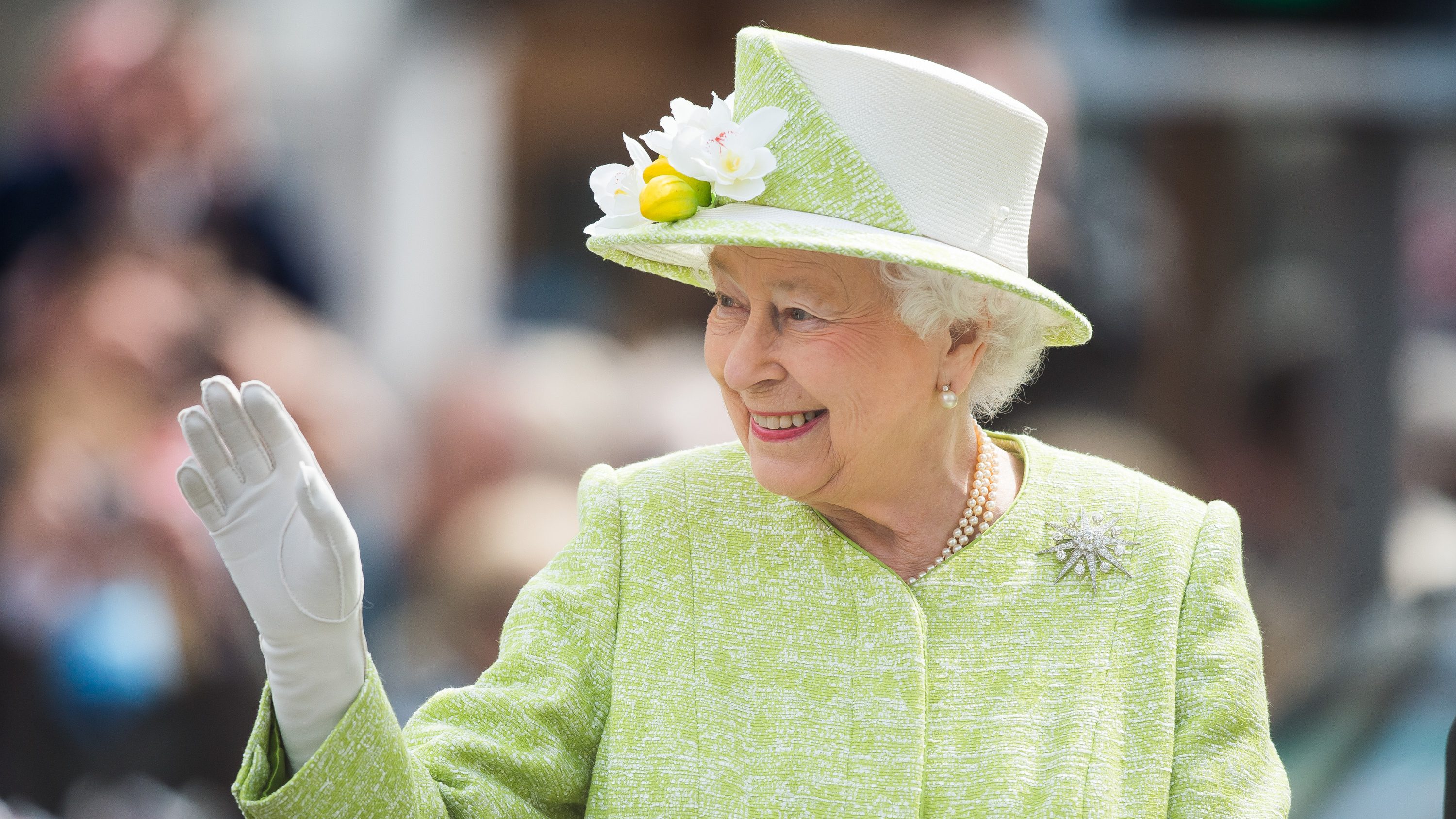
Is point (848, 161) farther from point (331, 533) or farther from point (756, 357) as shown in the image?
point (331, 533)

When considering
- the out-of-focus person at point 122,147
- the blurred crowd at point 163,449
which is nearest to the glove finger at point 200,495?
the blurred crowd at point 163,449

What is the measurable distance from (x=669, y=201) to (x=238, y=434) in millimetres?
722

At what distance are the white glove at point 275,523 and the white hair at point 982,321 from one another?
910 millimetres

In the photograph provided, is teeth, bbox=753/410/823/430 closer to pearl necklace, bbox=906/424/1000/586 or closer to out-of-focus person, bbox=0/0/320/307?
pearl necklace, bbox=906/424/1000/586

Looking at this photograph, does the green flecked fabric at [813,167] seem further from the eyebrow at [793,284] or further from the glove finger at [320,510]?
the glove finger at [320,510]

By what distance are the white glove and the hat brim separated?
0.62m

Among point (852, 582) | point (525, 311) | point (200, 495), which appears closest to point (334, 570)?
point (200, 495)

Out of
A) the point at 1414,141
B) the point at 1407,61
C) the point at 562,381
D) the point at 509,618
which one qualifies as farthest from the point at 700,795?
the point at 1414,141

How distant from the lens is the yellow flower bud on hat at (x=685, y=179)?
2.55 m

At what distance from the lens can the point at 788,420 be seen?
259cm

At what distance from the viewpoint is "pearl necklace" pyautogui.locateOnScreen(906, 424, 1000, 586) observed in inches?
107

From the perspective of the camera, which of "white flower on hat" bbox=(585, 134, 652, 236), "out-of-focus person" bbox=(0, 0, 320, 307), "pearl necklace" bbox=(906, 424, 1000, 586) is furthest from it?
"out-of-focus person" bbox=(0, 0, 320, 307)

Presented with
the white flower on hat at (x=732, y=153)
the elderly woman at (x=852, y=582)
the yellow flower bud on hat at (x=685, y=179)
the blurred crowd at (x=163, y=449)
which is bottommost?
the blurred crowd at (x=163, y=449)

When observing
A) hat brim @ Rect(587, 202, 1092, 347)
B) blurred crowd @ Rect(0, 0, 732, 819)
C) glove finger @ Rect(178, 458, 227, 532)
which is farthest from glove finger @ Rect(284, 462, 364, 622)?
blurred crowd @ Rect(0, 0, 732, 819)
